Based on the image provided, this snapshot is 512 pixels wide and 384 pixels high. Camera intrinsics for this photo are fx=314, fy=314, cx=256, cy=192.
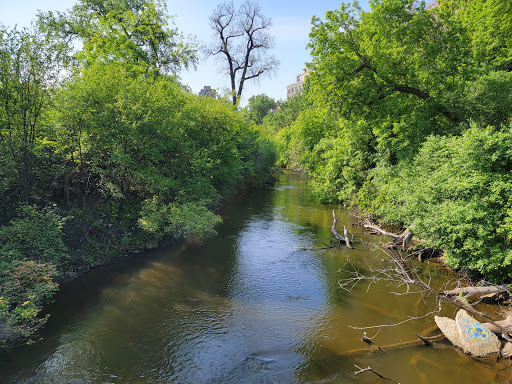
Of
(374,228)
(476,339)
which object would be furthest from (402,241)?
(476,339)

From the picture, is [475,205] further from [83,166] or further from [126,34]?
[126,34]

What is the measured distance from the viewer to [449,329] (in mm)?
9391

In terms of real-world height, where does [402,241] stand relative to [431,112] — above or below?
below

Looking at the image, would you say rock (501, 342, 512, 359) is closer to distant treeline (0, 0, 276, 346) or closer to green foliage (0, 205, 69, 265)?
distant treeline (0, 0, 276, 346)

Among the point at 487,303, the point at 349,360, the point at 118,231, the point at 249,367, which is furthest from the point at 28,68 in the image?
the point at 487,303

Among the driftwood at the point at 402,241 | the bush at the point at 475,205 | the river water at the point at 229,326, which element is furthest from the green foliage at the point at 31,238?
the driftwood at the point at 402,241

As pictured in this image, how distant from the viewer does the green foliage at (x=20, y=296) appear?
24.7ft

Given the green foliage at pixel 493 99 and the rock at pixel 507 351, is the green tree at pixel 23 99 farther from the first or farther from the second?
the green foliage at pixel 493 99

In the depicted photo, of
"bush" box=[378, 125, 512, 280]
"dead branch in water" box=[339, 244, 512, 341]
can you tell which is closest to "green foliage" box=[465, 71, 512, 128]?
"bush" box=[378, 125, 512, 280]

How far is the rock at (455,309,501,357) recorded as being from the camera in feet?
28.1

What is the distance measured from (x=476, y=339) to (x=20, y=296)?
12657 millimetres

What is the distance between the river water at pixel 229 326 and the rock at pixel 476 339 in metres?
0.36

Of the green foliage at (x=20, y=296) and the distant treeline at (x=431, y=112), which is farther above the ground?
the distant treeline at (x=431, y=112)

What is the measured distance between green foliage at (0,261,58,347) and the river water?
2.33 ft
